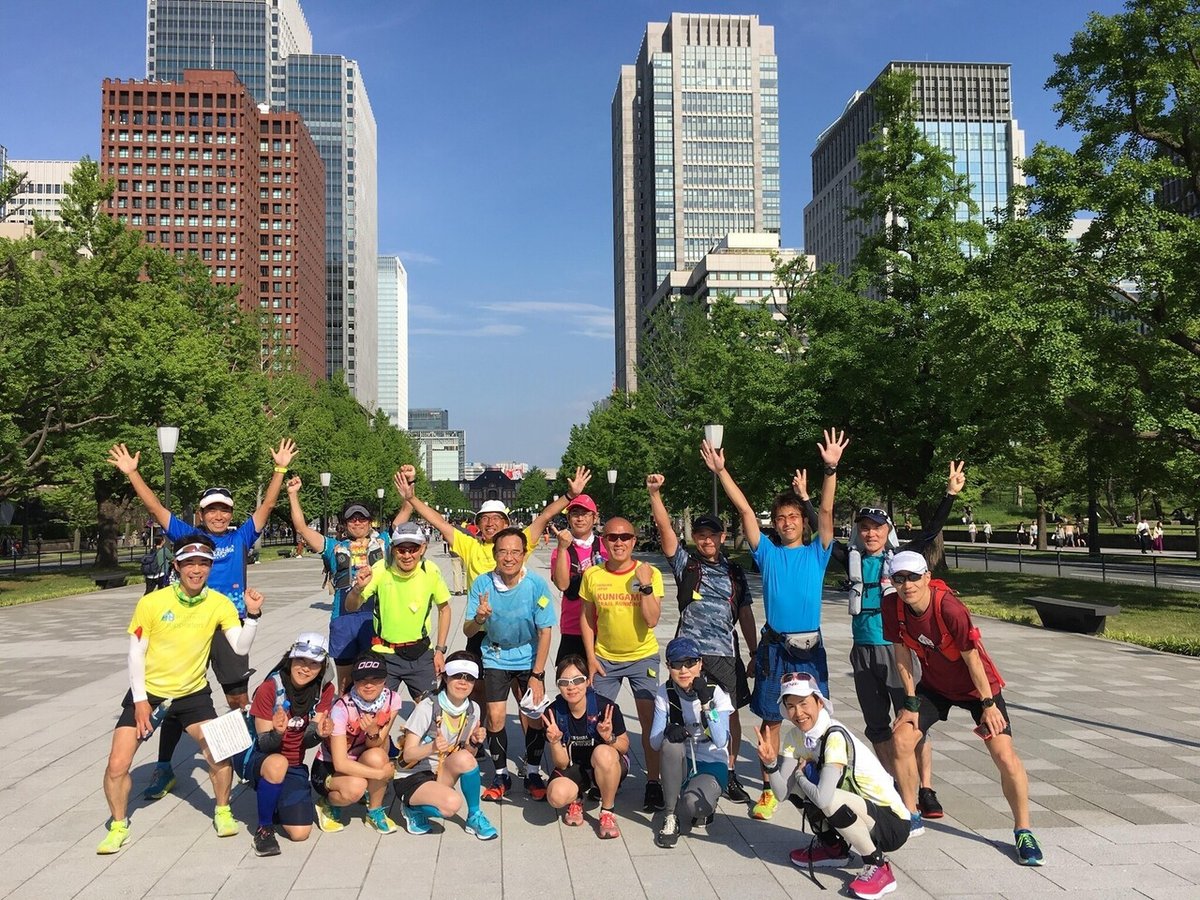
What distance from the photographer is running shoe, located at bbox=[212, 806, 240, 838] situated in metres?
5.30

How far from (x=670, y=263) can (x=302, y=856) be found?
151 meters

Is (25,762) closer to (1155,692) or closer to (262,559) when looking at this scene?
(1155,692)

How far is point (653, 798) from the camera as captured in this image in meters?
5.74

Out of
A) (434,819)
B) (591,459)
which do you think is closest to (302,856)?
(434,819)

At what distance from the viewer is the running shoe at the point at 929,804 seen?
5512 millimetres

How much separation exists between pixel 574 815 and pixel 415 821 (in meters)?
1.00

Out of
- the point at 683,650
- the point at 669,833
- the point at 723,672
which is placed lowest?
the point at 669,833

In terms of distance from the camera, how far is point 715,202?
5965 inches

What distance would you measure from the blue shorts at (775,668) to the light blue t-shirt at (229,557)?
149 inches

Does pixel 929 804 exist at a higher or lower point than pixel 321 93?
lower

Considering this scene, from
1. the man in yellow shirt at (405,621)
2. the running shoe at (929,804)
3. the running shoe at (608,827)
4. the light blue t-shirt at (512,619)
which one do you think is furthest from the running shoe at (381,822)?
the running shoe at (929,804)

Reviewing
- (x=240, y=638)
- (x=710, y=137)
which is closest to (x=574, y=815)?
(x=240, y=638)

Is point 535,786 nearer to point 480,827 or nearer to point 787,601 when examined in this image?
point 480,827

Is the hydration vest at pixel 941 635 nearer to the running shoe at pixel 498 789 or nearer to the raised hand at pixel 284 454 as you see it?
the running shoe at pixel 498 789
